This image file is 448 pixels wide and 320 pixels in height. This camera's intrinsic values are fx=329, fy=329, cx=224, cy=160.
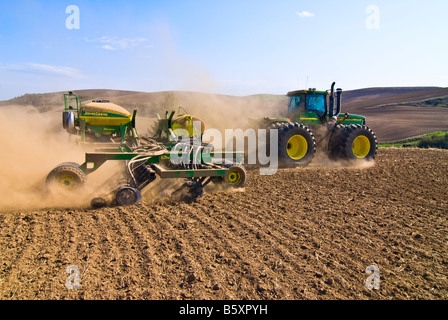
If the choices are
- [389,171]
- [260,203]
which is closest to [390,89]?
[389,171]

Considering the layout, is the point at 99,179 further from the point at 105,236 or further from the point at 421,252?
the point at 421,252

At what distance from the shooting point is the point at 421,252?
158 inches

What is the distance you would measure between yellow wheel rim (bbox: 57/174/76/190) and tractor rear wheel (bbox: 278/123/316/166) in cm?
571

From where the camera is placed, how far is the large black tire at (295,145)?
31.0 feet

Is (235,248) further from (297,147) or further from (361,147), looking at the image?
(361,147)

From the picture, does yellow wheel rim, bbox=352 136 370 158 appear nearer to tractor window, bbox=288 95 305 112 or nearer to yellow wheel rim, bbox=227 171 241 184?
tractor window, bbox=288 95 305 112

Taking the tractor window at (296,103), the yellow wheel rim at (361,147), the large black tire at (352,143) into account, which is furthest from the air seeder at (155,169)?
the yellow wheel rim at (361,147)

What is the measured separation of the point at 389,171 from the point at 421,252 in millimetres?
5798


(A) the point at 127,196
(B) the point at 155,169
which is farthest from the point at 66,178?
(B) the point at 155,169

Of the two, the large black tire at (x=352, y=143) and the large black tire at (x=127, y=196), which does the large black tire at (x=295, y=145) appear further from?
the large black tire at (x=127, y=196)

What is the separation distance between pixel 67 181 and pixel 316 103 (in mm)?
7787

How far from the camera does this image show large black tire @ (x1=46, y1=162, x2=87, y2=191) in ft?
17.9

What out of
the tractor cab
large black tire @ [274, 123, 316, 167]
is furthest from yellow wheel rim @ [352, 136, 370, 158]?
large black tire @ [274, 123, 316, 167]
